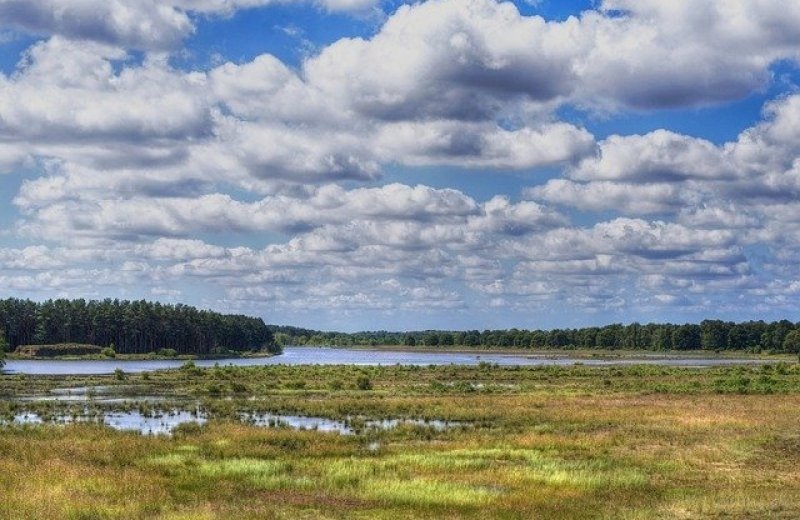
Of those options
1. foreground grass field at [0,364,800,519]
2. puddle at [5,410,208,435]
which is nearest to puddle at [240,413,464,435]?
foreground grass field at [0,364,800,519]

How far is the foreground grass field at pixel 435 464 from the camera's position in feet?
77.6

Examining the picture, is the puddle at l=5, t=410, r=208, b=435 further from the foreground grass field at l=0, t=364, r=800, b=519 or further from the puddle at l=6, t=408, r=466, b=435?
the foreground grass field at l=0, t=364, r=800, b=519

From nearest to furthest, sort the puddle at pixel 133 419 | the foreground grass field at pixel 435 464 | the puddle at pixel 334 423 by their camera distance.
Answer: the foreground grass field at pixel 435 464 < the puddle at pixel 133 419 < the puddle at pixel 334 423

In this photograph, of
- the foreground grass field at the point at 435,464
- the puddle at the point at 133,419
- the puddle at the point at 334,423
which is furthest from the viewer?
the puddle at the point at 334,423

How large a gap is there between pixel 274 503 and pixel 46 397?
4939cm

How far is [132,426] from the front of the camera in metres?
46.8

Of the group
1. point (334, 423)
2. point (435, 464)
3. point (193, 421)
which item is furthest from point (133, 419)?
point (435, 464)

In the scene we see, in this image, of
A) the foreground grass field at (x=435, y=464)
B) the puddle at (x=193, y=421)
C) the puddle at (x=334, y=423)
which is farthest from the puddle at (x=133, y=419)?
the puddle at (x=334, y=423)

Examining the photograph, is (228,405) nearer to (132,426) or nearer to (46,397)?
(132,426)

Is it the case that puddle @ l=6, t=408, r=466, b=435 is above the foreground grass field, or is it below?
below

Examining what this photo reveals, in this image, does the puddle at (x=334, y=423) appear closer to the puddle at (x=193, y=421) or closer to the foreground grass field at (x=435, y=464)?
the puddle at (x=193, y=421)

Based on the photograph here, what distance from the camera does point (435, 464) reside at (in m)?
31.7

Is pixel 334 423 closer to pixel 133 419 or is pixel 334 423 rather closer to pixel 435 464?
pixel 133 419

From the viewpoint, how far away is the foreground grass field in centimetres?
2364
